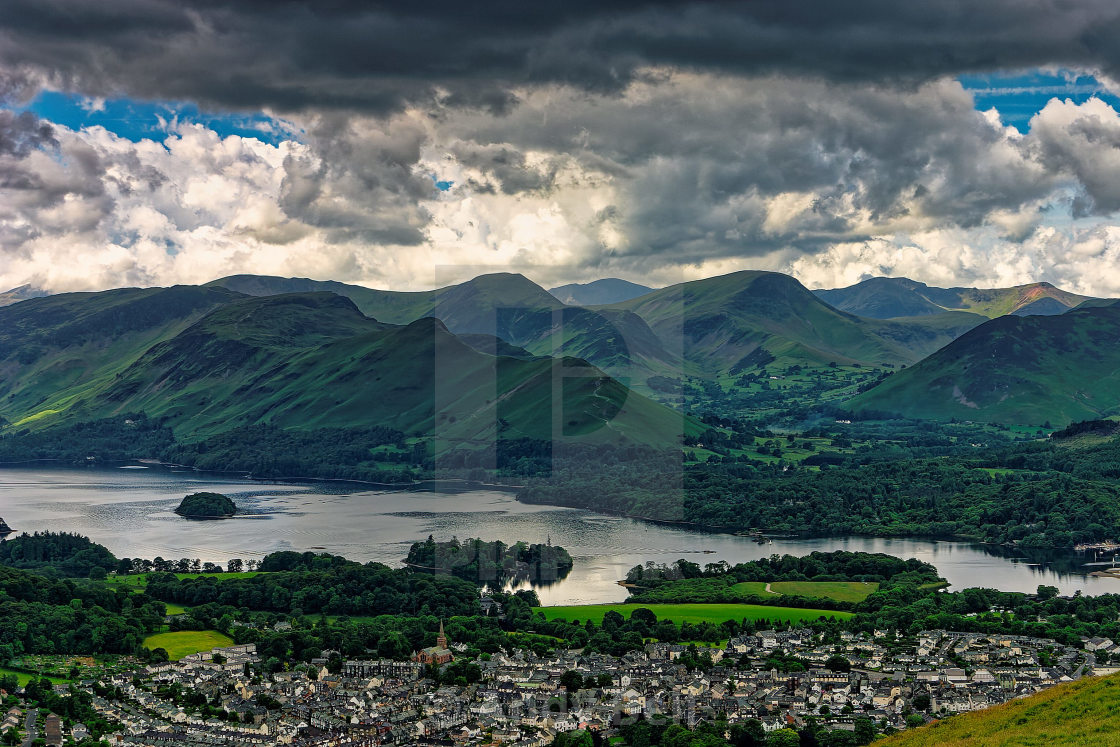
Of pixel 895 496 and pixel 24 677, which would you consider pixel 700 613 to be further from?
pixel 895 496

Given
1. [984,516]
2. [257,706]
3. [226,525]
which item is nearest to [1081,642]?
[257,706]

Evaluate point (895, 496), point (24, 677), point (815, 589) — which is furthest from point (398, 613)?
point (895, 496)

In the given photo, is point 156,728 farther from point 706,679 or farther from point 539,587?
point 539,587

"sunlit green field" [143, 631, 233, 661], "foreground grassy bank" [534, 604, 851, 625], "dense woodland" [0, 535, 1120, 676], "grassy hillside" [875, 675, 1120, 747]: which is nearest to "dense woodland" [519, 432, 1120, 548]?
"dense woodland" [0, 535, 1120, 676]

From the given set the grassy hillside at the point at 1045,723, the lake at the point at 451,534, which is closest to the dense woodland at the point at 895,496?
the lake at the point at 451,534

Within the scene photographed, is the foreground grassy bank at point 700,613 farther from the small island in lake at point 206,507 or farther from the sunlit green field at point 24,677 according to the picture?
the small island in lake at point 206,507

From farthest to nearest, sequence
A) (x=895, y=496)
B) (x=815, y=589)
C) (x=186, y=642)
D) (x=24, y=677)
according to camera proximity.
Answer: (x=895, y=496) → (x=815, y=589) → (x=186, y=642) → (x=24, y=677)
